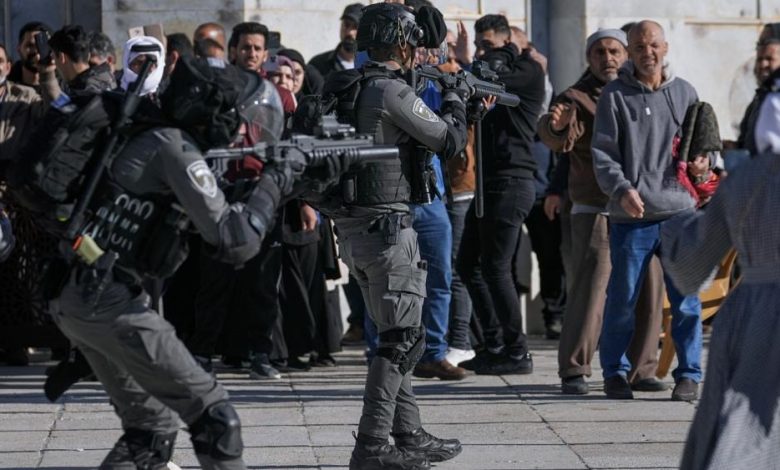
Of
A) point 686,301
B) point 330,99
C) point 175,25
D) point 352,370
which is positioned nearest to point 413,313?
point 330,99

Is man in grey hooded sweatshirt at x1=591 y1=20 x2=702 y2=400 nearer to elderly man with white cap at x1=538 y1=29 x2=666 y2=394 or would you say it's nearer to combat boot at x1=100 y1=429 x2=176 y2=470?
elderly man with white cap at x1=538 y1=29 x2=666 y2=394

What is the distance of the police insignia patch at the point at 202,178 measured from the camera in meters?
4.88

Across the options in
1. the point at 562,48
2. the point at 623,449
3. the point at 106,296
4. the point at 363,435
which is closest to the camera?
the point at 106,296

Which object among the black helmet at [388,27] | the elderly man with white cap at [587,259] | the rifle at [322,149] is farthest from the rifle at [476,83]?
the rifle at [322,149]

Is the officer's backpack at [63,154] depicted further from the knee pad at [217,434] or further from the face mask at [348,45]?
the face mask at [348,45]

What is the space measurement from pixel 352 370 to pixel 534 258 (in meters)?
2.33

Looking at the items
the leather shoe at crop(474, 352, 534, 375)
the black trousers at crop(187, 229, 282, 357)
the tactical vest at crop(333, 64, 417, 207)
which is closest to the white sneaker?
the leather shoe at crop(474, 352, 534, 375)

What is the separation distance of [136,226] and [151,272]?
0.52 feet

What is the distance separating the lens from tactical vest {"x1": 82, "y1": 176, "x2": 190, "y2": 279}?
5035mm

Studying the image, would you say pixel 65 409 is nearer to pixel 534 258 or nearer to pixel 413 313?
pixel 413 313

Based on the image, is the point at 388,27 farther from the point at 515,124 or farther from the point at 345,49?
the point at 345,49

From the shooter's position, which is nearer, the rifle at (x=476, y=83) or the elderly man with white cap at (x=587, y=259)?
the rifle at (x=476, y=83)

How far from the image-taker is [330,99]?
21.2 ft

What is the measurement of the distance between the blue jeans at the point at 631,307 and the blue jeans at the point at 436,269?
38.1 inches
